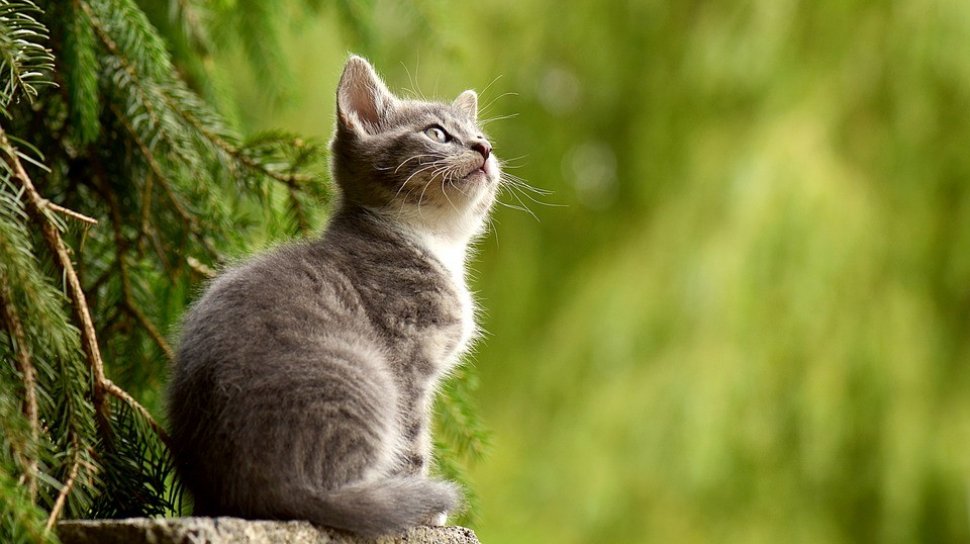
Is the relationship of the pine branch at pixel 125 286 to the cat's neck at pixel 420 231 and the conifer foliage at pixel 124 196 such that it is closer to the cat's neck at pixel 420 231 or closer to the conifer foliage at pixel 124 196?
the conifer foliage at pixel 124 196

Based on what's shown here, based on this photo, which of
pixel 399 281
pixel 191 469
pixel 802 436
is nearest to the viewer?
pixel 191 469

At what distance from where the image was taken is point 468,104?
91.0 inches

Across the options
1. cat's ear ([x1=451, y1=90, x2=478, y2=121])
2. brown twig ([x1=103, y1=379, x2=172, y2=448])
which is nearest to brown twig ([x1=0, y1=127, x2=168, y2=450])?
brown twig ([x1=103, y1=379, x2=172, y2=448])

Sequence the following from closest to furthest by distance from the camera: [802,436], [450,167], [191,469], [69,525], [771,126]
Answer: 1. [69,525]
2. [191,469]
3. [450,167]
4. [802,436]
5. [771,126]

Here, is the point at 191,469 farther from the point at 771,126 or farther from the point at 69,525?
the point at 771,126

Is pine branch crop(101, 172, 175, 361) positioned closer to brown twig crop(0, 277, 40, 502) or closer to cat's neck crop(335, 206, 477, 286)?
cat's neck crop(335, 206, 477, 286)

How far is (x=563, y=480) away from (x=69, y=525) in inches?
121

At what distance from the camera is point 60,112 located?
6.73 ft

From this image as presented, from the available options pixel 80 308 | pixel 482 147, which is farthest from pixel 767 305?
pixel 80 308

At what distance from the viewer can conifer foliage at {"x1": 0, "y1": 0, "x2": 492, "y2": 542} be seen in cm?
158

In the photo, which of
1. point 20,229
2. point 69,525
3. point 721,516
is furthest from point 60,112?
point 721,516

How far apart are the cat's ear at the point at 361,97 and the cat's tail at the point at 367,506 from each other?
0.83m

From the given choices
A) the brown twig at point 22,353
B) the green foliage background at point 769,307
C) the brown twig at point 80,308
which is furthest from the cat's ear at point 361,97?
the green foliage background at point 769,307

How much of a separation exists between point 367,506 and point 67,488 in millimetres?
390
